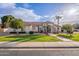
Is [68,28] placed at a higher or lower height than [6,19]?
lower

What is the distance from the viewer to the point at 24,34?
42.9ft

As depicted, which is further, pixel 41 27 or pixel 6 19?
pixel 41 27

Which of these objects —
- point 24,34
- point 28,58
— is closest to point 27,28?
point 24,34

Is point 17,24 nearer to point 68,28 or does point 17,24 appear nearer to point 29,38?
point 29,38

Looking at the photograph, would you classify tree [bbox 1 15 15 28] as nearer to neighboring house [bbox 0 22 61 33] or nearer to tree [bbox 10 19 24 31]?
tree [bbox 10 19 24 31]

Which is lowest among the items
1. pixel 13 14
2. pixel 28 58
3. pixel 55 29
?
pixel 28 58

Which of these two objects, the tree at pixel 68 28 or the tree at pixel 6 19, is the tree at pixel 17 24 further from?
the tree at pixel 68 28

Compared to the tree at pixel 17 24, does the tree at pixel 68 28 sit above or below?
below

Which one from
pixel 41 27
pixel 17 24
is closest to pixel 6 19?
pixel 17 24

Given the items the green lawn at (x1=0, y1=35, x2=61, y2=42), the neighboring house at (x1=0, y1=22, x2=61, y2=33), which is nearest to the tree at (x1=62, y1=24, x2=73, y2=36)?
the neighboring house at (x1=0, y1=22, x2=61, y2=33)

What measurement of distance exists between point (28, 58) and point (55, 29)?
20.8 ft

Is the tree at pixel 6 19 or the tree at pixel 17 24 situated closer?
the tree at pixel 6 19

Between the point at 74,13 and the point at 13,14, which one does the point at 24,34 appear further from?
the point at 74,13

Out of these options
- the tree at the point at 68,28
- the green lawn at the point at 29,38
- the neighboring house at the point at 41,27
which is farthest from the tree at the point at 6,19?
the tree at the point at 68,28
